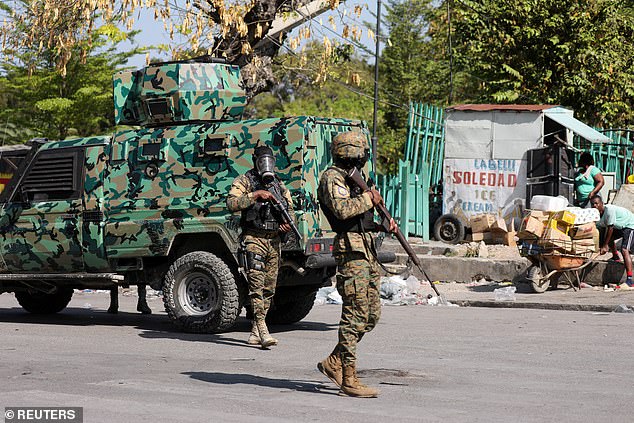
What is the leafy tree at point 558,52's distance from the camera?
27.8 meters

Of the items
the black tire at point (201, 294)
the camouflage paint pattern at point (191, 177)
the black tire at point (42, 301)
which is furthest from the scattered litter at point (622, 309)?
the black tire at point (42, 301)

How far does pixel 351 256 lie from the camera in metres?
7.44

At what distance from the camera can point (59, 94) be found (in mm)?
37719

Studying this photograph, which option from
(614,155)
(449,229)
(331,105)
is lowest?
(449,229)

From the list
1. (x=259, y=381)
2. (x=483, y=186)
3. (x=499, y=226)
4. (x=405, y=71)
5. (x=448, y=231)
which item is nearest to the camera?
(x=259, y=381)

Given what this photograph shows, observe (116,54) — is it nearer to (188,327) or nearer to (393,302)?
(393,302)

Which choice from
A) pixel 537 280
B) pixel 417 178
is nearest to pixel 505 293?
pixel 537 280

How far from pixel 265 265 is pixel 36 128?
3000 centimetres

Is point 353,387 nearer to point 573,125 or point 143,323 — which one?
point 143,323

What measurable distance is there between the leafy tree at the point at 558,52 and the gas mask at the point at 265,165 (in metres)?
18.9

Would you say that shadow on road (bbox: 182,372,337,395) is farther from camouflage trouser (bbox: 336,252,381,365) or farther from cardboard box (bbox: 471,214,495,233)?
cardboard box (bbox: 471,214,495,233)

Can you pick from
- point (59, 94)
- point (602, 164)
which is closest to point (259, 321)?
point (602, 164)

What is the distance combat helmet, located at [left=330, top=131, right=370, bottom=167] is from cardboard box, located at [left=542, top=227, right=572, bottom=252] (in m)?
8.37

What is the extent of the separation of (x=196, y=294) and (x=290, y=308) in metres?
1.40
